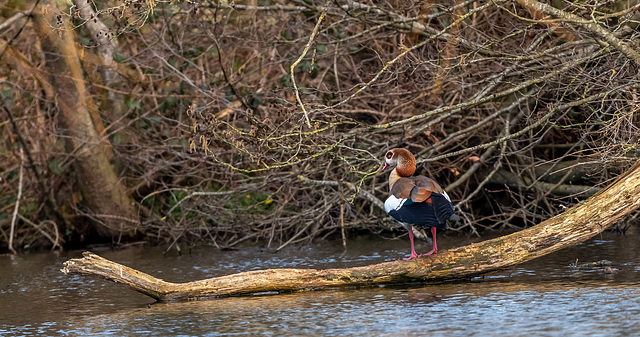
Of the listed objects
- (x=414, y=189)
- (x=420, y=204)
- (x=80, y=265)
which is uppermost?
(x=414, y=189)

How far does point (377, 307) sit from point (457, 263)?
1096mm

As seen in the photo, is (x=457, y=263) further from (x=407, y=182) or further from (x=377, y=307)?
(x=377, y=307)

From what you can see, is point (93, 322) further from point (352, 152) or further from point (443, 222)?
point (352, 152)

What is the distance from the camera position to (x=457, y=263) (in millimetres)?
7125

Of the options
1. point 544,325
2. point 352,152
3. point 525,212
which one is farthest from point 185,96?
point 544,325

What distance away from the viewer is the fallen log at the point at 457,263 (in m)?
7.07

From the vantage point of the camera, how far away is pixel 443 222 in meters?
7.13

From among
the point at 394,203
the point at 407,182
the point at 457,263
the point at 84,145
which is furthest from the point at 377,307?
the point at 84,145

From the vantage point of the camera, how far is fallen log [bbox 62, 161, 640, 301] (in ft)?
23.2

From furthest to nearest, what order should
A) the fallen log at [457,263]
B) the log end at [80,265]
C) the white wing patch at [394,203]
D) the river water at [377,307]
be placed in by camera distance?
the white wing patch at [394,203]
the fallen log at [457,263]
the log end at [80,265]
the river water at [377,307]

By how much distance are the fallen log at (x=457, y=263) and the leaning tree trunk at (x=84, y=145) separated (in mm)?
6007

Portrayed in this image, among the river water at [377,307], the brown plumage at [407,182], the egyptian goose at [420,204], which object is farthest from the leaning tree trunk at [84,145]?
the egyptian goose at [420,204]

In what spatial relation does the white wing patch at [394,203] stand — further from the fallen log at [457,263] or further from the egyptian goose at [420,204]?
the fallen log at [457,263]

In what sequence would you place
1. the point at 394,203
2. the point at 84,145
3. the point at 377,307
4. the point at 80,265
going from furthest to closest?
the point at 84,145 < the point at 394,203 < the point at 80,265 < the point at 377,307
